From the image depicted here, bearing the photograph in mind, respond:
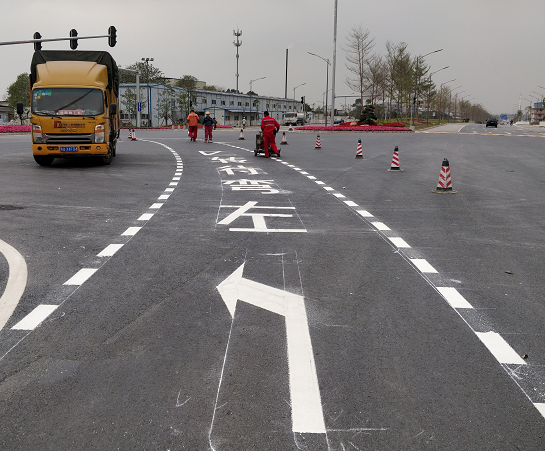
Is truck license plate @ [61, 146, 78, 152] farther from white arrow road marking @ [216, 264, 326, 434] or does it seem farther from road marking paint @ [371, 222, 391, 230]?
white arrow road marking @ [216, 264, 326, 434]

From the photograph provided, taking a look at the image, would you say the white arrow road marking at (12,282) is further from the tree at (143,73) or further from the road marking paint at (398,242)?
the tree at (143,73)

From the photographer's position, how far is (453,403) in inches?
147

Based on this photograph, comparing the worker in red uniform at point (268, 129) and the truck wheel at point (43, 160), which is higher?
the worker in red uniform at point (268, 129)

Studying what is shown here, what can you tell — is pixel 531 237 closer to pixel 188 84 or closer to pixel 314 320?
pixel 314 320

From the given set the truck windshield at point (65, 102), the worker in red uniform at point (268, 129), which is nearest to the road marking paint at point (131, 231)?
Result: the truck windshield at point (65, 102)

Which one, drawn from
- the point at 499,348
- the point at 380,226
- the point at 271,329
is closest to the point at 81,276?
the point at 271,329

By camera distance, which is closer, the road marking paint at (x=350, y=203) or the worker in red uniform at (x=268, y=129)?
the road marking paint at (x=350, y=203)

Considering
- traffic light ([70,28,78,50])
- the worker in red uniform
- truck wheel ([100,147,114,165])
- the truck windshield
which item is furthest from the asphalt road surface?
traffic light ([70,28,78,50])

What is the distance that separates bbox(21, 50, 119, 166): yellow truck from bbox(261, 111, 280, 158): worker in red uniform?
5.88m

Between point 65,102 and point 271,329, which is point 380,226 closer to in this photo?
point 271,329

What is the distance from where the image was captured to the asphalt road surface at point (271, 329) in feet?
11.3

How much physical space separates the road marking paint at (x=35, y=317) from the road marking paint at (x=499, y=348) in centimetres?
341

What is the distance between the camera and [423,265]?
7148 mm

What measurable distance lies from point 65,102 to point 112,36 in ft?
47.3
